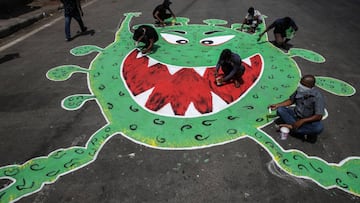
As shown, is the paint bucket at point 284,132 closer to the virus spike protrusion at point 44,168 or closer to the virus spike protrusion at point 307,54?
the virus spike protrusion at point 44,168

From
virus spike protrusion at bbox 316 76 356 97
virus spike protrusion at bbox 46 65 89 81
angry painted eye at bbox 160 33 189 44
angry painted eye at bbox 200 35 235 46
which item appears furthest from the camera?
angry painted eye at bbox 160 33 189 44

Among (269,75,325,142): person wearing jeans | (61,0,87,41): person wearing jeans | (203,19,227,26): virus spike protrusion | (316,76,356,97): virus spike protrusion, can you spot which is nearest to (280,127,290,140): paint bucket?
(269,75,325,142): person wearing jeans

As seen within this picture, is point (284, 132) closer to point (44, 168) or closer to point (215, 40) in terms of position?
point (44, 168)

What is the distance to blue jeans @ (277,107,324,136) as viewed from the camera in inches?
209

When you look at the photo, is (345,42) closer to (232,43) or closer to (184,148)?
(232,43)

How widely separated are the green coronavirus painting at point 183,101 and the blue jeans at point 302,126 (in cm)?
44

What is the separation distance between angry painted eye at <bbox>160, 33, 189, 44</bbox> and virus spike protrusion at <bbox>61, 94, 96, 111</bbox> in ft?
14.5

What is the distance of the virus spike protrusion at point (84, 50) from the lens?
9.63 m

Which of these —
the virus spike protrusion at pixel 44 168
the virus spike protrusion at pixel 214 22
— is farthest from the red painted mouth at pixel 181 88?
the virus spike protrusion at pixel 214 22

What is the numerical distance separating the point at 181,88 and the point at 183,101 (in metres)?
0.57

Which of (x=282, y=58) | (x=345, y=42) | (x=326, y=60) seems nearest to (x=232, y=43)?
(x=282, y=58)

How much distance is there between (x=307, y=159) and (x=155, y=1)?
15089mm

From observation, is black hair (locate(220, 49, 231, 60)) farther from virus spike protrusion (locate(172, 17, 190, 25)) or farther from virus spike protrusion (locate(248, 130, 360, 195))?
virus spike protrusion (locate(172, 17, 190, 25))

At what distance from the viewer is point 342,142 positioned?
5625 mm
